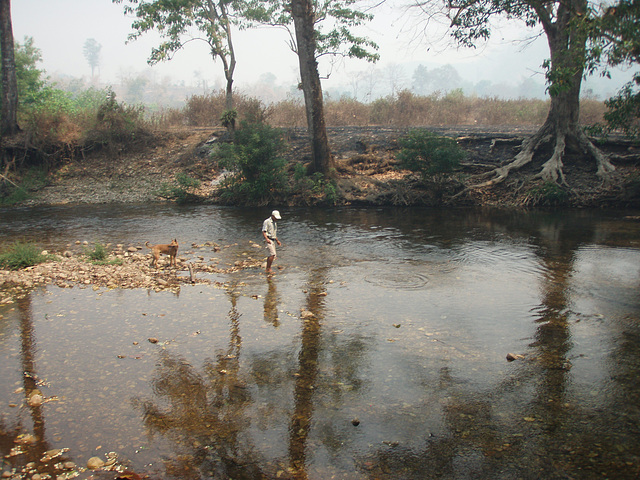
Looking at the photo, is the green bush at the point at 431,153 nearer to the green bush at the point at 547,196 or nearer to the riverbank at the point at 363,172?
the riverbank at the point at 363,172

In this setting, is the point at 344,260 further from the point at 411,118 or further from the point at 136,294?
the point at 411,118

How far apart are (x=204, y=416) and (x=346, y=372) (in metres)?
1.75

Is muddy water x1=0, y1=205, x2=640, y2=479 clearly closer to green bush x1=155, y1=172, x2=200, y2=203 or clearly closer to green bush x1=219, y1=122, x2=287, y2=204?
green bush x1=219, y1=122, x2=287, y2=204

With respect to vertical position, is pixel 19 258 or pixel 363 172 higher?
pixel 363 172

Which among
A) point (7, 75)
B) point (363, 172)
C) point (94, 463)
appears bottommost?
point (94, 463)

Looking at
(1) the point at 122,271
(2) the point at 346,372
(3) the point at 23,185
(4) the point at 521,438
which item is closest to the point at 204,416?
(2) the point at 346,372

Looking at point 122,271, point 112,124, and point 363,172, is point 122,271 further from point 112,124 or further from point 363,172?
point 112,124

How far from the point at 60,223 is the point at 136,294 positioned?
9131mm

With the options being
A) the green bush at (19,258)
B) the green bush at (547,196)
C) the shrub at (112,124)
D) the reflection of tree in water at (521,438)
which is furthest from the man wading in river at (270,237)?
the shrub at (112,124)

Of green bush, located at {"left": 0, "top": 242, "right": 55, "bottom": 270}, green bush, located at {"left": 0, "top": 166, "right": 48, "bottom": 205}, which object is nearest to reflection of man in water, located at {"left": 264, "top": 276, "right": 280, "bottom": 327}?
green bush, located at {"left": 0, "top": 242, "right": 55, "bottom": 270}

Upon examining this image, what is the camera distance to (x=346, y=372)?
231 inches

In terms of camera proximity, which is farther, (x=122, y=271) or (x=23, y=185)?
(x=23, y=185)

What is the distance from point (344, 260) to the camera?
11414mm

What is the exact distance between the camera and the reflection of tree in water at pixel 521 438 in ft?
13.5
